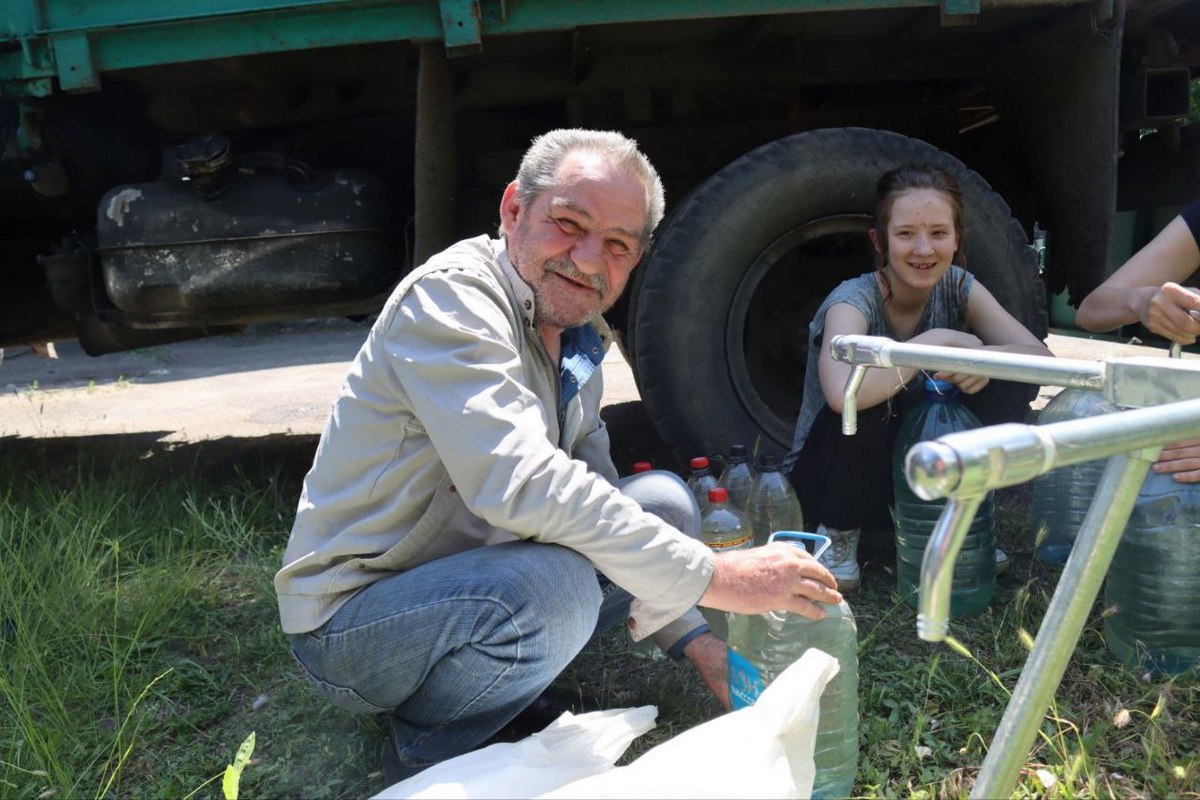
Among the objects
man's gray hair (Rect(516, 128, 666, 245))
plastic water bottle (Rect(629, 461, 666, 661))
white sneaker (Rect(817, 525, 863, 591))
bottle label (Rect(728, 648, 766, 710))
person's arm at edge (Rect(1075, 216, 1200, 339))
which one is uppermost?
man's gray hair (Rect(516, 128, 666, 245))

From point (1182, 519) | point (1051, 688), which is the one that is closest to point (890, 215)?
point (1182, 519)

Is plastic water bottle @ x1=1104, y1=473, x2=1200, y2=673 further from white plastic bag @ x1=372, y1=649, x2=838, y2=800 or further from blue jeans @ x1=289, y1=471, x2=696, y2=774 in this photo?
blue jeans @ x1=289, y1=471, x2=696, y2=774

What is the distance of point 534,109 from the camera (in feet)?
13.1

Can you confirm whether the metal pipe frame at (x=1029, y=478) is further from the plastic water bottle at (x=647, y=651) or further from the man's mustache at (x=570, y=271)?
the plastic water bottle at (x=647, y=651)

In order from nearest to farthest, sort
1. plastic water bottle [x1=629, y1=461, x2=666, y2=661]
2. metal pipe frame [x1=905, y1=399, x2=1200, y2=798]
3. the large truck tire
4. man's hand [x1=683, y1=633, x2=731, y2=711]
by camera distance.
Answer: metal pipe frame [x1=905, y1=399, x2=1200, y2=798]
man's hand [x1=683, y1=633, x2=731, y2=711]
plastic water bottle [x1=629, y1=461, x2=666, y2=661]
the large truck tire

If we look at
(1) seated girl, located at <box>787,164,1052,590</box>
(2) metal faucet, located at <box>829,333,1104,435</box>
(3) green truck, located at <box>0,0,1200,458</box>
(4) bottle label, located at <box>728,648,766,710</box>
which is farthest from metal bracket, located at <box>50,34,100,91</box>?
(2) metal faucet, located at <box>829,333,1104,435</box>

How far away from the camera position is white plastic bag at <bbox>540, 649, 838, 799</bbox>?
51.3 inches

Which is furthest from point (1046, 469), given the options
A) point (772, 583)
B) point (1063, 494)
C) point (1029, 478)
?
point (1063, 494)

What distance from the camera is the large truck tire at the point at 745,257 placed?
3.09 meters

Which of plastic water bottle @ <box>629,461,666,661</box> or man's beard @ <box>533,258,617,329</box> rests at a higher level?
man's beard @ <box>533,258,617,329</box>

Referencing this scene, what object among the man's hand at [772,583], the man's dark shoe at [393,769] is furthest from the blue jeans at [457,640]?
the man's hand at [772,583]

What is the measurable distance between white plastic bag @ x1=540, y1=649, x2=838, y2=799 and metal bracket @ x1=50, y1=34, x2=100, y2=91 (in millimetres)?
2699

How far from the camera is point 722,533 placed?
2.45 meters

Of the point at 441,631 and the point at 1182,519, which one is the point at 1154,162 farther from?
the point at 441,631
